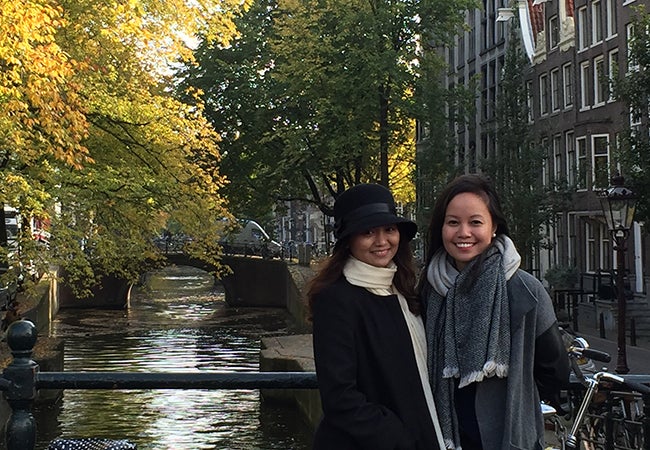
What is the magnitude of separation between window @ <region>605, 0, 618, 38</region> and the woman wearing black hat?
30.3 m

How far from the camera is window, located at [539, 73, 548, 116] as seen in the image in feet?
127

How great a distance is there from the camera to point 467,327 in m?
3.25

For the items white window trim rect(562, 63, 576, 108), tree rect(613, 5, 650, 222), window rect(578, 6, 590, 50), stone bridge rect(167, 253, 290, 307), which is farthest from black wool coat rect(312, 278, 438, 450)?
stone bridge rect(167, 253, 290, 307)

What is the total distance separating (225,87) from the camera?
39875 millimetres

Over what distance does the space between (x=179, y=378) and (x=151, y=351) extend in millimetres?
26774

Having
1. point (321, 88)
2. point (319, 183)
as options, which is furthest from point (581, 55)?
point (319, 183)

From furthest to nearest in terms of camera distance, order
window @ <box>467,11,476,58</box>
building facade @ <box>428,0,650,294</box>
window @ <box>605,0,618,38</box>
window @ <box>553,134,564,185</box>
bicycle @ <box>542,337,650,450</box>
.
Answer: window @ <box>467,11,476,58</box>
window @ <box>553,134,564,185</box>
window @ <box>605,0,618,38</box>
building facade @ <box>428,0,650,294</box>
bicycle @ <box>542,337,650,450</box>

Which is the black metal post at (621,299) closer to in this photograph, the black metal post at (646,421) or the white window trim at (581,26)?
the black metal post at (646,421)

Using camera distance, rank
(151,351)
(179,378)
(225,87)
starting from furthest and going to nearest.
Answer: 1. (225,87)
2. (151,351)
3. (179,378)

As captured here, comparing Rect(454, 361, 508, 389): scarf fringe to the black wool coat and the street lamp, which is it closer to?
the black wool coat

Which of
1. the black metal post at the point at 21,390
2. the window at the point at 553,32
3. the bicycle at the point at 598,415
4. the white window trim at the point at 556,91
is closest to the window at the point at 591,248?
the white window trim at the point at 556,91

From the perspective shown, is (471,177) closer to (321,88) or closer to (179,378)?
(179,378)

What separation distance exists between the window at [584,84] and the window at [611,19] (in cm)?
218

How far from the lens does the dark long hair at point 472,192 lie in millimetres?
3367
